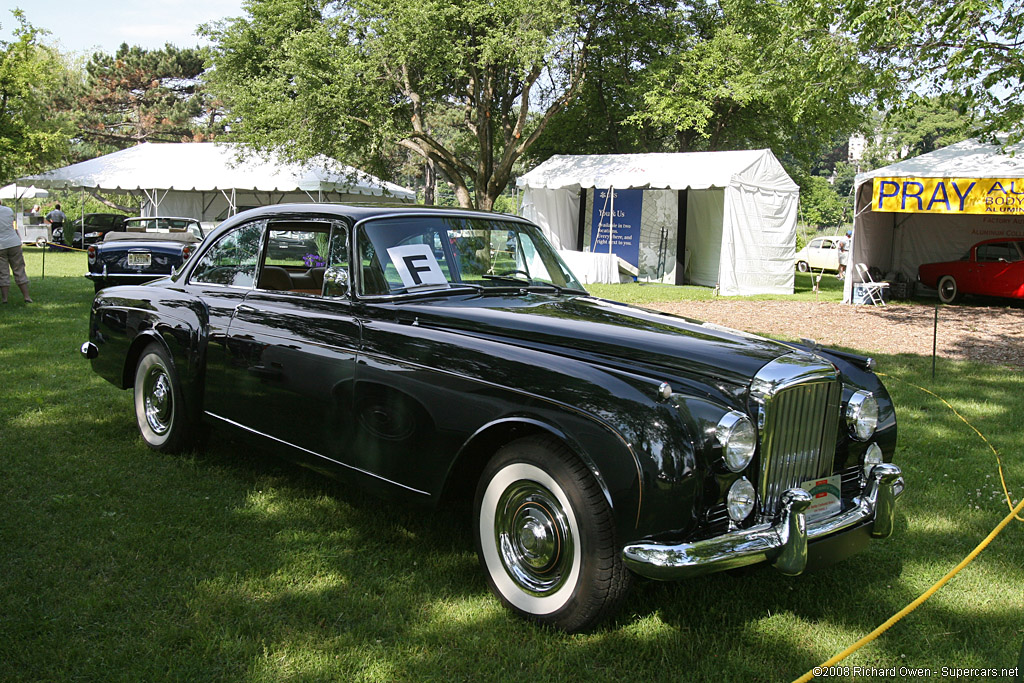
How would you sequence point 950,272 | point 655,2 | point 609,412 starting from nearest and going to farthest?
point 609,412
point 950,272
point 655,2

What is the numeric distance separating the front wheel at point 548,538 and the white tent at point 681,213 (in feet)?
57.0

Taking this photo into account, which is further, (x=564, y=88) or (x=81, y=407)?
(x=564, y=88)

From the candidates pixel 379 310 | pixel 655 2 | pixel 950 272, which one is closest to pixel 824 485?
pixel 379 310

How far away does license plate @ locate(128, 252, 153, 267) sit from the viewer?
12.6m

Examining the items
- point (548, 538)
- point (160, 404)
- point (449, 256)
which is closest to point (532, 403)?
point (548, 538)

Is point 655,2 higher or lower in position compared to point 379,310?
higher

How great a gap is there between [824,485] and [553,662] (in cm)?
134

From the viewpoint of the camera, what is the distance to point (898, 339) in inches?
479

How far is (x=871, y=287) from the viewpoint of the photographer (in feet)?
57.9

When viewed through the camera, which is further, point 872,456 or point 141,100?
point 141,100

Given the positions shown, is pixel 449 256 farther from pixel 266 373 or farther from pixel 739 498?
pixel 739 498

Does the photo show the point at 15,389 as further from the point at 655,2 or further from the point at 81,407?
the point at 655,2

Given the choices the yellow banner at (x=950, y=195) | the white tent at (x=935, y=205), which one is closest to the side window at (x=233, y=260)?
the white tent at (x=935, y=205)

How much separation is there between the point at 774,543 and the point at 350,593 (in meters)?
1.83
